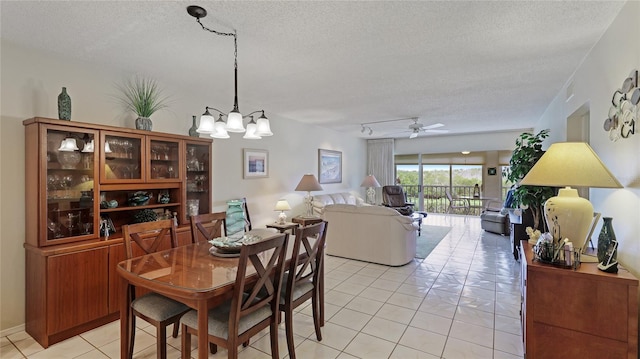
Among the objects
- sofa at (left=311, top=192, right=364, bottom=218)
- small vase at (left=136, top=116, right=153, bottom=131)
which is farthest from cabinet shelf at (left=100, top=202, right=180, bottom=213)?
sofa at (left=311, top=192, right=364, bottom=218)

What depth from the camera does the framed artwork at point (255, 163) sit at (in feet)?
15.9

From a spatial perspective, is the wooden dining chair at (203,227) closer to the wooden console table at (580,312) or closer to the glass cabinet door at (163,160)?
the glass cabinet door at (163,160)

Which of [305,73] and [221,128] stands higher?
[305,73]

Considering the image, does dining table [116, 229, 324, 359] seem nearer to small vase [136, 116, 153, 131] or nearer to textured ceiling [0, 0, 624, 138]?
small vase [136, 116, 153, 131]

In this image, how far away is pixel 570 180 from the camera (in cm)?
184

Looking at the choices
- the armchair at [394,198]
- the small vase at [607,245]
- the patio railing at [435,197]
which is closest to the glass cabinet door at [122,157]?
the small vase at [607,245]

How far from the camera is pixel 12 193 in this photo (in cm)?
254

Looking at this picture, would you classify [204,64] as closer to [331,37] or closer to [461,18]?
[331,37]

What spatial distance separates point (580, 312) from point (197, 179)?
391 centimetres

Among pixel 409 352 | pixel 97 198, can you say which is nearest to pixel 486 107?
pixel 409 352

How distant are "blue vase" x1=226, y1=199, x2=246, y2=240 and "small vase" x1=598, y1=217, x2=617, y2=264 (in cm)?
398

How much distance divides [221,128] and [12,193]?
75.2 inches

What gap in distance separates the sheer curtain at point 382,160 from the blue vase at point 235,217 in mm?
5732

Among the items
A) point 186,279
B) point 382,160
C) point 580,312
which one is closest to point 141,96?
point 186,279
